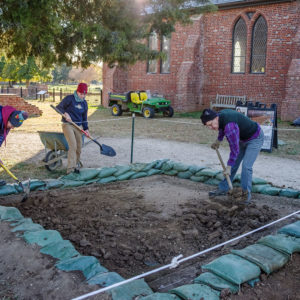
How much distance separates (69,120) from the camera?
266 inches

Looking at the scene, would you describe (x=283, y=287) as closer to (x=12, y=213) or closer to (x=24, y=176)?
(x=12, y=213)

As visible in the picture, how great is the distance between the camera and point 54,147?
7418 mm

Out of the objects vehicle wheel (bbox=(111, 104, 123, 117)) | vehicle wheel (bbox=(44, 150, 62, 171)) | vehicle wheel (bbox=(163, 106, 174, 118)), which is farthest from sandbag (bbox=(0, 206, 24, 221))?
vehicle wheel (bbox=(111, 104, 123, 117))

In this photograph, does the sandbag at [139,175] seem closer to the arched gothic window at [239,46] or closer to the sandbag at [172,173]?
the sandbag at [172,173]

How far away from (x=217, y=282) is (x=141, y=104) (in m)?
15.3

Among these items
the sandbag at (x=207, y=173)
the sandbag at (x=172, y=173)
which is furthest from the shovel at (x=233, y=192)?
the sandbag at (x=172, y=173)

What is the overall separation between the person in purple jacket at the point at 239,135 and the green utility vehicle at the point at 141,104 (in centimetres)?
1222

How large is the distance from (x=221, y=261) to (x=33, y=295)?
5.25 feet

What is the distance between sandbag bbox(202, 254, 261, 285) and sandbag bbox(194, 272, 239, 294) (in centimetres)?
3

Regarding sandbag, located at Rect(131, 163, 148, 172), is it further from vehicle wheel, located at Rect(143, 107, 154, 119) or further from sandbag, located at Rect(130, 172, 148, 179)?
vehicle wheel, located at Rect(143, 107, 154, 119)

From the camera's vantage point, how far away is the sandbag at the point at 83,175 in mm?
6559

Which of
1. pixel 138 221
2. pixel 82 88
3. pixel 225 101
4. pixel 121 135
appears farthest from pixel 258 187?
pixel 225 101

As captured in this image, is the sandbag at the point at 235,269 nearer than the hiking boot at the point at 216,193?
Yes

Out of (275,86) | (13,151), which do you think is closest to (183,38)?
(275,86)
